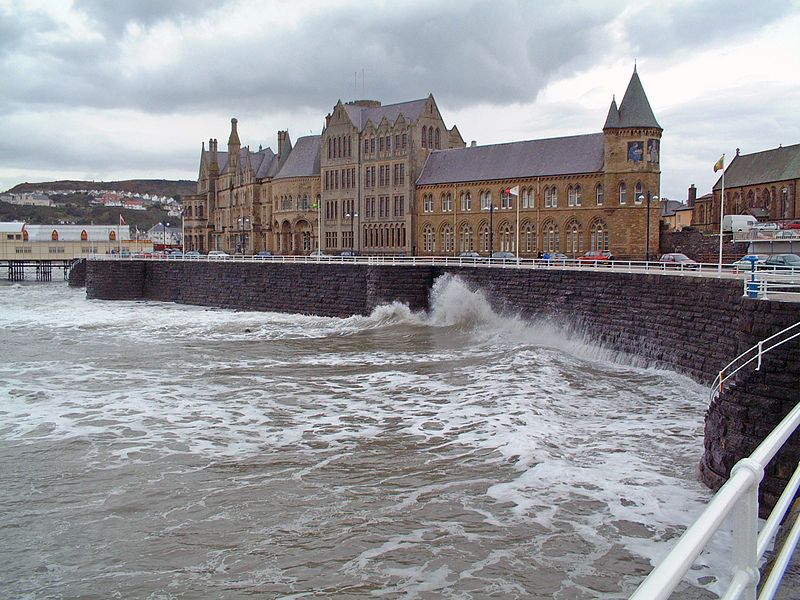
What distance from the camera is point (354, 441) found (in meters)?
17.4

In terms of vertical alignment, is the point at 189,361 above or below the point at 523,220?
below

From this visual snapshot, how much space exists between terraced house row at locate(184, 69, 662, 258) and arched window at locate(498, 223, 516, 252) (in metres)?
0.10

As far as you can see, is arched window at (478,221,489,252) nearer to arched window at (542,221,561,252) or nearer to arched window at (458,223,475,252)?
arched window at (458,223,475,252)

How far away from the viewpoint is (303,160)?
84500 millimetres

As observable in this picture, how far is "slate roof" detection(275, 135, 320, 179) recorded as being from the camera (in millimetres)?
83188

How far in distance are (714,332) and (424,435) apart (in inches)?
437

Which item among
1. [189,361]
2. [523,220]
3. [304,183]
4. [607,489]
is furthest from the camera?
[304,183]

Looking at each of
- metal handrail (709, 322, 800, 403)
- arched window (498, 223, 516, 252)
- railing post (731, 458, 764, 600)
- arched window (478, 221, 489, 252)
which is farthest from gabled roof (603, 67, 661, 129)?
railing post (731, 458, 764, 600)

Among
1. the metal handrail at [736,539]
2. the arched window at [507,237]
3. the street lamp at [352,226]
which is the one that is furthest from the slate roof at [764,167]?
the metal handrail at [736,539]

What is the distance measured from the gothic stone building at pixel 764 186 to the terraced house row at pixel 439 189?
25582 millimetres

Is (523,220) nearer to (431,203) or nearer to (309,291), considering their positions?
(431,203)

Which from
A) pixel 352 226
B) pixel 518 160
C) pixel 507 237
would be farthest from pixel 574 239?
pixel 352 226

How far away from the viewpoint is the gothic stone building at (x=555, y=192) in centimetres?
5697

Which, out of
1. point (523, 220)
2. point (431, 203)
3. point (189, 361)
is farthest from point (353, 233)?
point (189, 361)
